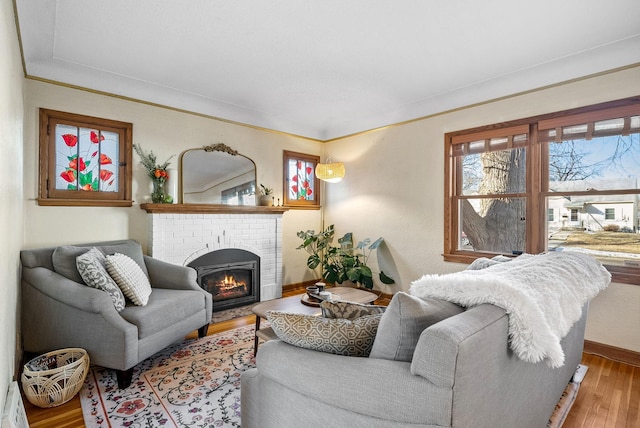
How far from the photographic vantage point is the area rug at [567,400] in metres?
1.91

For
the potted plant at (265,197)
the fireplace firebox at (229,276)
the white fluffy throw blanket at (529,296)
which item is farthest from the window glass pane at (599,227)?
the fireplace firebox at (229,276)

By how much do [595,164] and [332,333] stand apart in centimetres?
309

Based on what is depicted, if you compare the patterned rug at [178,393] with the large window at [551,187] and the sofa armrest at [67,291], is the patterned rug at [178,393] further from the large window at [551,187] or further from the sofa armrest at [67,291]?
the large window at [551,187]

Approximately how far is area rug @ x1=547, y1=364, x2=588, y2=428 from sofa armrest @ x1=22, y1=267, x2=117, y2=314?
9.45 feet

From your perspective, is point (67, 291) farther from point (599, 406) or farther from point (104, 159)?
point (599, 406)

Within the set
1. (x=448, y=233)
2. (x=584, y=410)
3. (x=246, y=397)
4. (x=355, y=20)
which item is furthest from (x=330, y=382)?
(x=448, y=233)

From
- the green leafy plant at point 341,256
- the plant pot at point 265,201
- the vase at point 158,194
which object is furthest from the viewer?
the plant pot at point 265,201

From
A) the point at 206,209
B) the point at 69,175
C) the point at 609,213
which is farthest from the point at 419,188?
the point at 69,175

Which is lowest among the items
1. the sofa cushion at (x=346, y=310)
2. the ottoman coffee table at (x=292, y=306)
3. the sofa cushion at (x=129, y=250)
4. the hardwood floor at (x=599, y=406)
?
the hardwood floor at (x=599, y=406)

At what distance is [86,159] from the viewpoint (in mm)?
3150

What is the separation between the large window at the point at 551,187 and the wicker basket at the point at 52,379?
11.5 feet

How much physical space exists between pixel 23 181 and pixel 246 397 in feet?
9.02

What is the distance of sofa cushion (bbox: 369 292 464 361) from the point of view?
45.4 inches

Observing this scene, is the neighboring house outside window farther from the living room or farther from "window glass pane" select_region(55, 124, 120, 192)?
"window glass pane" select_region(55, 124, 120, 192)
